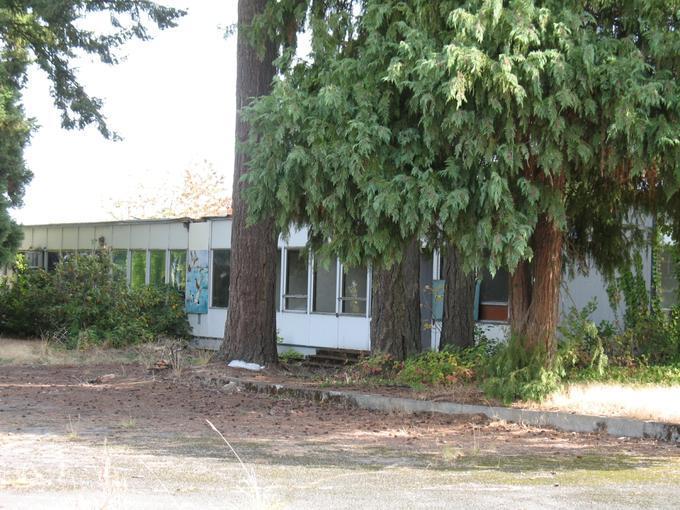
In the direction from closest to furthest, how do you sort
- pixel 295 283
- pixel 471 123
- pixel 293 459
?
pixel 293 459, pixel 471 123, pixel 295 283

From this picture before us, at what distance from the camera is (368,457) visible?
9.39 metres

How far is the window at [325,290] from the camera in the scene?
952 inches

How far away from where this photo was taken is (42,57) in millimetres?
25344

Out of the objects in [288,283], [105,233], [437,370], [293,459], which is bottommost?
[293,459]

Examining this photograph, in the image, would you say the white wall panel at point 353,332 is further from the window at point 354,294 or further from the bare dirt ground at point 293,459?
the bare dirt ground at point 293,459

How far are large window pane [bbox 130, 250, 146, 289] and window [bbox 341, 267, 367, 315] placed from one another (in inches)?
361

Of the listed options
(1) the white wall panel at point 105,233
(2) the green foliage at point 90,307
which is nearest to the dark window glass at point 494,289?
(2) the green foliage at point 90,307

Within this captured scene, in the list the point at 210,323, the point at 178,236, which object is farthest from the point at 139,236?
the point at 210,323

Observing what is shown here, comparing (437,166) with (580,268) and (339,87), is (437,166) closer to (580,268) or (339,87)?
(339,87)

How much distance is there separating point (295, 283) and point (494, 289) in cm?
666

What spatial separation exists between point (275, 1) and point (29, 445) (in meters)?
7.42

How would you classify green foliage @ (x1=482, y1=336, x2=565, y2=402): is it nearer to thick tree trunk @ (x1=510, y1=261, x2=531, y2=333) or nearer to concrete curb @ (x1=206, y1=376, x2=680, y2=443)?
thick tree trunk @ (x1=510, y1=261, x2=531, y2=333)

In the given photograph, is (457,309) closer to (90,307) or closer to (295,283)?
(295,283)

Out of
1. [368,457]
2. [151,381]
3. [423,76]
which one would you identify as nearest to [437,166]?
[423,76]
